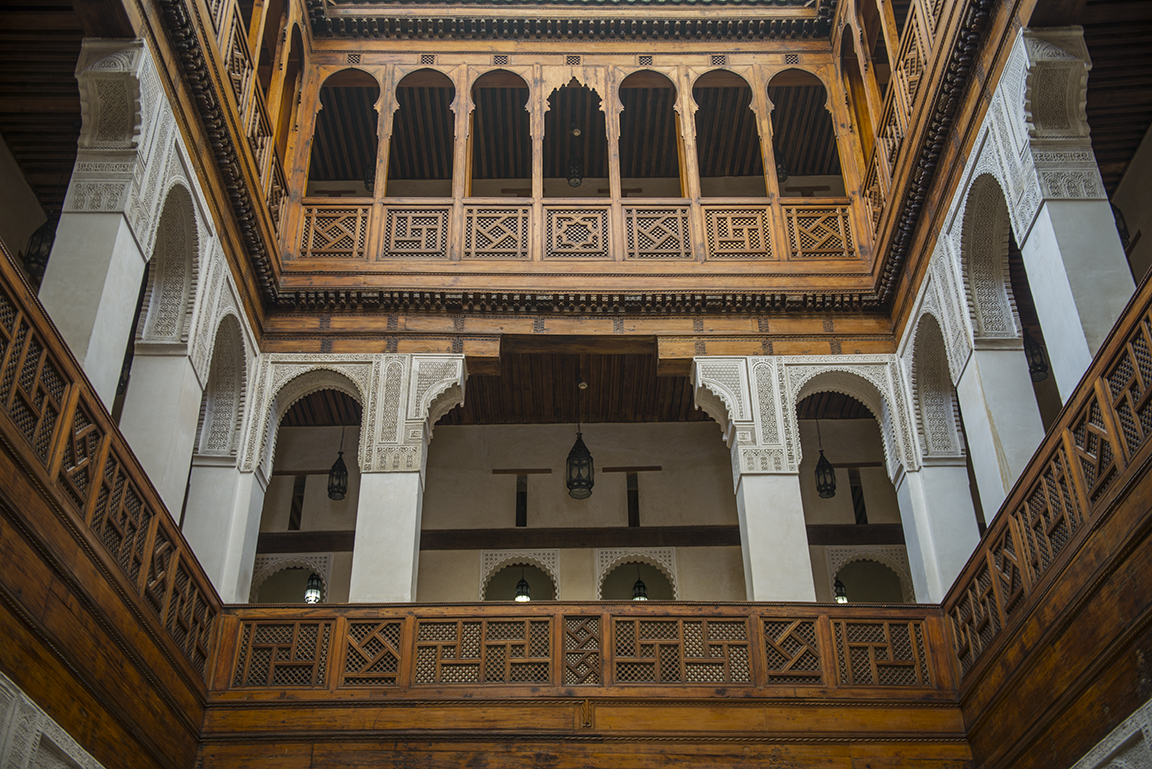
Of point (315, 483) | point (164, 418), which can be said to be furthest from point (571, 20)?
point (164, 418)

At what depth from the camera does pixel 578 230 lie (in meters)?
9.75

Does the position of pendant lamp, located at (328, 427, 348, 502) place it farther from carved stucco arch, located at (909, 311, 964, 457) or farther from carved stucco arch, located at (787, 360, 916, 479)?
carved stucco arch, located at (909, 311, 964, 457)

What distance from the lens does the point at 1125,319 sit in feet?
14.6

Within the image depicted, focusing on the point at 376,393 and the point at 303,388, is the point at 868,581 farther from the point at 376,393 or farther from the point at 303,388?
the point at 303,388

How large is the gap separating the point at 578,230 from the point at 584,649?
13.7 feet

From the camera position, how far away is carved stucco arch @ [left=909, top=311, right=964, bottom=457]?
8.62m

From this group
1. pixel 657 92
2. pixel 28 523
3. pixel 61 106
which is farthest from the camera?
pixel 657 92

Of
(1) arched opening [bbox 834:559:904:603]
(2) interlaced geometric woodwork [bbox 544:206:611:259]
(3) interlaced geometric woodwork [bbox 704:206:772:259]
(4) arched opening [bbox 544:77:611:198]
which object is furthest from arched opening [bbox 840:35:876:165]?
(1) arched opening [bbox 834:559:904:603]

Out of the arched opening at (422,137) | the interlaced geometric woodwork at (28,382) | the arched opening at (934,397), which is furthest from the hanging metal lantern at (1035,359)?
the interlaced geometric woodwork at (28,382)

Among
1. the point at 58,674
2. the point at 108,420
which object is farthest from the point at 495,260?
the point at 58,674

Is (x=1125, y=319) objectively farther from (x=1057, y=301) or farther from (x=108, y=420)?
(x=108, y=420)

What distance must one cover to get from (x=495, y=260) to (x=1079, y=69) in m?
4.92

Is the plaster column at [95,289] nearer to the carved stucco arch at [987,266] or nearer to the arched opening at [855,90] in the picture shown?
the carved stucco arch at [987,266]

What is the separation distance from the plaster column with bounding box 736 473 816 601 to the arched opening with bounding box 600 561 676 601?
15.1 ft
